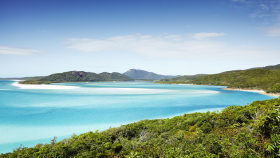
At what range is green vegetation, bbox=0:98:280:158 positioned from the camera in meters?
5.09

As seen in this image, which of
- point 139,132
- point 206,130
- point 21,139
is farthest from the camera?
point 21,139

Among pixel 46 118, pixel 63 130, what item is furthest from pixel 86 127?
pixel 46 118

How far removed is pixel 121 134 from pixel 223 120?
11012mm

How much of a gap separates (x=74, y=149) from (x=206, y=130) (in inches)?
473

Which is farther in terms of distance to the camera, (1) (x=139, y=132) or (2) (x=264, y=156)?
(1) (x=139, y=132)

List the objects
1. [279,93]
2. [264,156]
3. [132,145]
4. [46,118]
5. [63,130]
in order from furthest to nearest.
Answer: [279,93], [46,118], [63,130], [132,145], [264,156]

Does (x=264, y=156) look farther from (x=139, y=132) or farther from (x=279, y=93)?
(x=279, y=93)

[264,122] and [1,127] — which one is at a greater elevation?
[264,122]

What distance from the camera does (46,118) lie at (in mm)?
28016

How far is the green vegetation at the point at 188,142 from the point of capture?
5.09 meters

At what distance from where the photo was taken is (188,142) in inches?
394

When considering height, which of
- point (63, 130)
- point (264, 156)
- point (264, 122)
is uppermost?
point (264, 122)

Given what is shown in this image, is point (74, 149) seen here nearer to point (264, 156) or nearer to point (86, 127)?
point (264, 156)

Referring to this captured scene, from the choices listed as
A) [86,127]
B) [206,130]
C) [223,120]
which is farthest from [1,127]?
[223,120]
